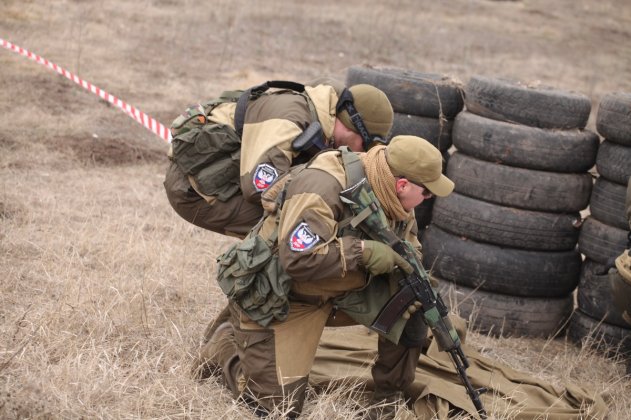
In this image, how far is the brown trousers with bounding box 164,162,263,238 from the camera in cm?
471

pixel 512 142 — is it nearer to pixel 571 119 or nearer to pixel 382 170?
pixel 571 119

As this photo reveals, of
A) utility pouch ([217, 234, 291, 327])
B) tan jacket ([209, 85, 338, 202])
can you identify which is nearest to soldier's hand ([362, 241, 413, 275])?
utility pouch ([217, 234, 291, 327])

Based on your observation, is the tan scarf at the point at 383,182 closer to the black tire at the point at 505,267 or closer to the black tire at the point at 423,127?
the black tire at the point at 505,267

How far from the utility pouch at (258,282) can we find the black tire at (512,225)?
2162mm

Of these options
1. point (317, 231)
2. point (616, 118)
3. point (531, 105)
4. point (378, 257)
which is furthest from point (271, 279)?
point (616, 118)

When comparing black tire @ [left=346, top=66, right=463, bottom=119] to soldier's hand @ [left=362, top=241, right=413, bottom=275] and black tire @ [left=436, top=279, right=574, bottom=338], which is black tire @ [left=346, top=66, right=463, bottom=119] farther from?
soldier's hand @ [left=362, top=241, right=413, bottom=275]

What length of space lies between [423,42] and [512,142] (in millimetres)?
10503

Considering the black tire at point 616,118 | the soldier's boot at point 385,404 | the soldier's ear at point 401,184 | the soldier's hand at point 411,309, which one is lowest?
the soldier's boot at point 385,404

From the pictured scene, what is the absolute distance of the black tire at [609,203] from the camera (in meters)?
5.42

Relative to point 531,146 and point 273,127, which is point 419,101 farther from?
point 273,127

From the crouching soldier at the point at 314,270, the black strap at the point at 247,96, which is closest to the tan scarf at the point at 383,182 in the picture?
the crouching soldier at the point at 314,270

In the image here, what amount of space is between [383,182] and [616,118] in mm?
2302

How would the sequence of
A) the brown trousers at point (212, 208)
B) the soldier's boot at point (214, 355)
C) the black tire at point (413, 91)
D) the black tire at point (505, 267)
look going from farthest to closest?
1. the black tire at point (413, 91)
2. the black tire at point (505, 267)
3. the brown trousers at point (212, 208)
4. the soldier's boot at point (214, 355)

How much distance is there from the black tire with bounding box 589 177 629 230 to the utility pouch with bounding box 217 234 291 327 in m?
2.66
